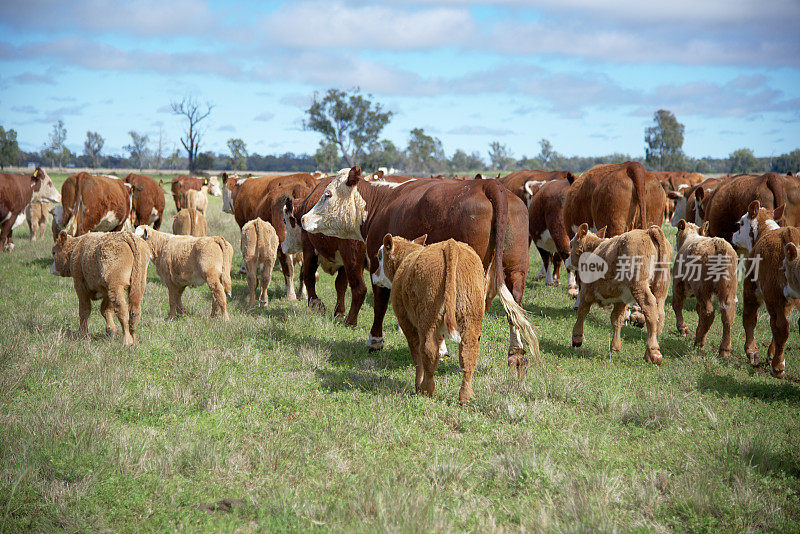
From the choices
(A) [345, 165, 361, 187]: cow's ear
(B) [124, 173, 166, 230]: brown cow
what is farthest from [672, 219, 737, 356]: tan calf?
(B) [124, 173, 166, 230]: brown cow

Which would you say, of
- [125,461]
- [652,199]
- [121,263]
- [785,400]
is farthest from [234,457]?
[652,199]

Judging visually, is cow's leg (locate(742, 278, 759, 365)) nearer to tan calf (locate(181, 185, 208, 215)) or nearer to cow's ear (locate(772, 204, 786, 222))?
cow's ear (locate(772, 204, 786, 222))

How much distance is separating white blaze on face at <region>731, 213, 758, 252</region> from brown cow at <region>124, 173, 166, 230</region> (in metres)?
13.3

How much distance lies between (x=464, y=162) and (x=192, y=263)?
10990 cm

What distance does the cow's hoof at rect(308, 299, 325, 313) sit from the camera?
882cm

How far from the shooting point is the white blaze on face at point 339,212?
755 centimetres

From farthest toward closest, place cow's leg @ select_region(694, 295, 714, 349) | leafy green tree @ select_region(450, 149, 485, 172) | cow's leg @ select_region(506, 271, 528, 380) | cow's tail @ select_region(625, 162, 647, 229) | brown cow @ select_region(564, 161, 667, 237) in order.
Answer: leafy green tree @ select_region(450, 149, 485, 172) → brown cow @ select_region(564, 161, 667, 237) → cow's tail @ select_region(625, 162, 647, 229) → cow's leg @ select_region(694, 295, 714, 349) → cow's leg @ select_region(506, 271, 528, 380)

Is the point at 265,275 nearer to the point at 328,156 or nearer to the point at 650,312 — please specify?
the point at 650,312

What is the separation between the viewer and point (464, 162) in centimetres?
11500

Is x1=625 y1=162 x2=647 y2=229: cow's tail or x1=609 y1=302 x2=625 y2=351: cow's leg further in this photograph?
x1=625 y1=162 x2=647 y2=229: cow's tail

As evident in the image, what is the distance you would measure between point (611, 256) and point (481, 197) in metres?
1.86

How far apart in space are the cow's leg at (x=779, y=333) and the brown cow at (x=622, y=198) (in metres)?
2.50

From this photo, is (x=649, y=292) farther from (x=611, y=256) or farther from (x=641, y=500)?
(x=641, y=500)

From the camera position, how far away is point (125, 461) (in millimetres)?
3998
